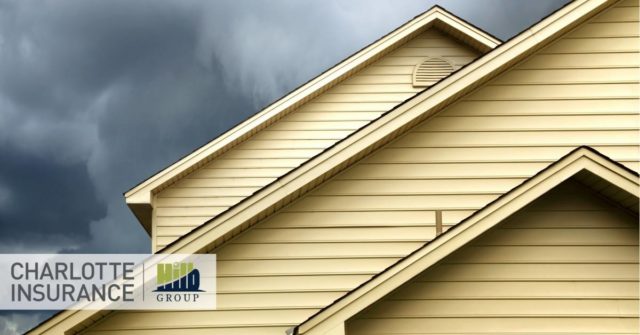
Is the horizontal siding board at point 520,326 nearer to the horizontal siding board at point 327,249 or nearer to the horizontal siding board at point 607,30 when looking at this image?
the horizontal siding board at point 327,249

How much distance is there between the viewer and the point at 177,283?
6.87 metres

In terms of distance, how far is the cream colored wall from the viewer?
574 cm

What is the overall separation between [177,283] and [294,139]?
21.0ft

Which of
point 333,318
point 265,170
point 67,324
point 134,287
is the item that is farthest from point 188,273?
point 265,170

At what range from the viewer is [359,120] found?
1249cm

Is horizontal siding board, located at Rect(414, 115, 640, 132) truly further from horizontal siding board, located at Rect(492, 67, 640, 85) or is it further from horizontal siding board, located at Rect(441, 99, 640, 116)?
horizontal siding board, located at Rect(492, 67, 640, 85)

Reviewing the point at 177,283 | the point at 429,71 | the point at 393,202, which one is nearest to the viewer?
the point at 177,283

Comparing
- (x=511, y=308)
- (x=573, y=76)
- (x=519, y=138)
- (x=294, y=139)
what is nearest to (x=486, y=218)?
(x=511, y=308)

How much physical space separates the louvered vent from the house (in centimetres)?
442

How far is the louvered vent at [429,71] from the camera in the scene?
40.0 ft

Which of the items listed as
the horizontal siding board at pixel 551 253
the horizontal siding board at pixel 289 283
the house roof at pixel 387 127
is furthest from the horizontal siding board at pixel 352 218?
the horizontal siding board at pixel 551 253

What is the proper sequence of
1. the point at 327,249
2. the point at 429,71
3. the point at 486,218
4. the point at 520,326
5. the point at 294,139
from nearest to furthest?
the point at 486,218 < the point at 520,326 < the point at 327,249 < the point at 429,71 < the point at 294,139

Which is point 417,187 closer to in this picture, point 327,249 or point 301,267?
point 327,249

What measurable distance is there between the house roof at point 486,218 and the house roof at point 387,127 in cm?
207
